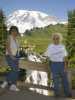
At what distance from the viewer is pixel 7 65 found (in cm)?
769

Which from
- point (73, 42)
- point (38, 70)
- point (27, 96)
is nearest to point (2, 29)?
point (73, 42)

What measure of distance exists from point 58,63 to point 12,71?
111 centimetres

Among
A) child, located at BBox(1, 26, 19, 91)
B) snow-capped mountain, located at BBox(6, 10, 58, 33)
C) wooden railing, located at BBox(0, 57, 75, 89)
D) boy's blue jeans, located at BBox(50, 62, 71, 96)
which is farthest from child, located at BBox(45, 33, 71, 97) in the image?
snow-capped mountain, located at BBox(6, 10, 58, 33)

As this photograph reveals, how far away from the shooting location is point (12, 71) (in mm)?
7543

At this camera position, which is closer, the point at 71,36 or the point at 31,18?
the point at 71,36

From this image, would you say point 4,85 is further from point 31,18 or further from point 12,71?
point 31,18

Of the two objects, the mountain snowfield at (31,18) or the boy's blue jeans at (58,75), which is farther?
the mountain snowfield at (31,18)

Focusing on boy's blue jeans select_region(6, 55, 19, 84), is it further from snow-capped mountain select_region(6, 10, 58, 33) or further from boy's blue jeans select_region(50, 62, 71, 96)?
snow-capped mountain select_region(6, 10, 58, 33)

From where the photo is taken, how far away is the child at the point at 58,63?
6.84 m

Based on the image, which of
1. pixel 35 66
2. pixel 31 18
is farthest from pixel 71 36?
pixel 31 18

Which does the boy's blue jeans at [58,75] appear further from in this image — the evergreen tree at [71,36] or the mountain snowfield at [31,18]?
the mountain snowfield at [31,18]

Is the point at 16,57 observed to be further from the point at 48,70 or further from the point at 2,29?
the point at 2,29

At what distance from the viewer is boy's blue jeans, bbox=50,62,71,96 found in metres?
6.83

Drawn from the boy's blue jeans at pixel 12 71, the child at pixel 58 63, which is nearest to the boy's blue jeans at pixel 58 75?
the child at pixel 58 63
